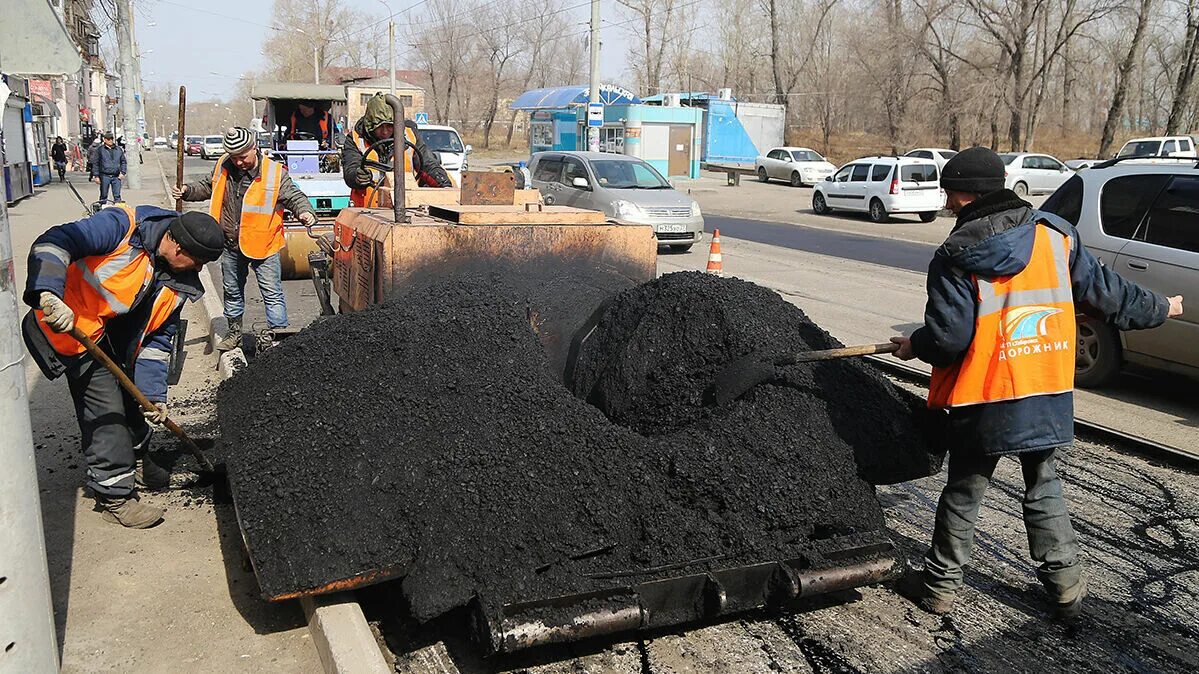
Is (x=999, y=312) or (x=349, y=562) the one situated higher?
(x=999, y=312)

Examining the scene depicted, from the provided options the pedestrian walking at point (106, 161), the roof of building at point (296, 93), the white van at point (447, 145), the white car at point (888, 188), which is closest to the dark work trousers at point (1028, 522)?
the white car at point (888, 188)

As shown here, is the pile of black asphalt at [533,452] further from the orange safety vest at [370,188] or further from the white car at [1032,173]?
the white car at [1032,173]

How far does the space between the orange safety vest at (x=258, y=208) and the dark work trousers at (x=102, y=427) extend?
278 cm

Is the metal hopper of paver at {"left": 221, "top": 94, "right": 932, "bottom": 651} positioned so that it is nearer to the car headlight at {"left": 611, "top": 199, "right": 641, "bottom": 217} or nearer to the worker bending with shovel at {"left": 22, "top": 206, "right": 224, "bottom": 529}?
the worker bending with shovel at {"left": 22, "top": 206, "right": 224, "bottom": 529}

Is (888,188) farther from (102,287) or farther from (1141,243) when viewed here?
(102,287)

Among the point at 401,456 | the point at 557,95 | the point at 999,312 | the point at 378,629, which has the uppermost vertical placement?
the point at 557,95

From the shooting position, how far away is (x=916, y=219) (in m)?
23.2

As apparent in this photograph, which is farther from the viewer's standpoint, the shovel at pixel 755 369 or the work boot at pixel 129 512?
the work boot at pixel 129 512

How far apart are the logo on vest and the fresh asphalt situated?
11.1 m

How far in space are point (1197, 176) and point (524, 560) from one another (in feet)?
19.2

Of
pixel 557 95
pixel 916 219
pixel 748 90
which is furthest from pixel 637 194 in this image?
pixel 748 90

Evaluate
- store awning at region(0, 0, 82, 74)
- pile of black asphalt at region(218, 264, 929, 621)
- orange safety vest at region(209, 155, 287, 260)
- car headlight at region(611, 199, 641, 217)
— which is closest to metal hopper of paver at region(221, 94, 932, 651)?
pile of black asphalt at region(218, 264, 929, 621)

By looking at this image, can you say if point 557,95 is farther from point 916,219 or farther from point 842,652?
point 842,652

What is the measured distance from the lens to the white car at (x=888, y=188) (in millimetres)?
21919
